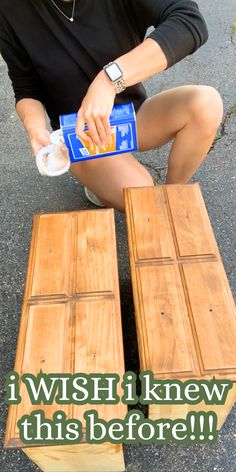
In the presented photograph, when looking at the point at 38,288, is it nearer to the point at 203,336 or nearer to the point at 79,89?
the point at 203,336

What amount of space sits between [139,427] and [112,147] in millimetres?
628

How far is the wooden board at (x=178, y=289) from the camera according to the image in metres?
0.82

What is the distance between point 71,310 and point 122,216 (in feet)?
2.35

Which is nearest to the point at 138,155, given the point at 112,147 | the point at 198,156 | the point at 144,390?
the point at 198,156

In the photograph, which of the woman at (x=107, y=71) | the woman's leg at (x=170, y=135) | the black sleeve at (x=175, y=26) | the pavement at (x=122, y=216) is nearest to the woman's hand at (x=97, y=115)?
the woman at (x=107, y=71)

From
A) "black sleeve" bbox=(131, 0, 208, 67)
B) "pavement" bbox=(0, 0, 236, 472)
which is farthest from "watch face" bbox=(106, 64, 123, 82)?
"pavement" bbox=(0, 0, 236, 472)

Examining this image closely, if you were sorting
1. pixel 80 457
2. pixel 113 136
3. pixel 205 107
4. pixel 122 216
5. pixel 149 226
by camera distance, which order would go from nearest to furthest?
pixel 80 457
pixel 113 136
pixel 149 226
pixel 205 107
pixel 122 216

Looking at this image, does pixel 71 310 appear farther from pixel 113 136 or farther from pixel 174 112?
pixel 174 112

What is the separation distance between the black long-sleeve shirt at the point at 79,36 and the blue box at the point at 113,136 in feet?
0.66

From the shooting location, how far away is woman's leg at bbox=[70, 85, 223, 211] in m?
1.23

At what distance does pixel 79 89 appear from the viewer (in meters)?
1.25

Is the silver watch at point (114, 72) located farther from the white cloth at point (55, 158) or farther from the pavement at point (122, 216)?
the pavement at point (122, 216)

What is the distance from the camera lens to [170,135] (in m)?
1.36

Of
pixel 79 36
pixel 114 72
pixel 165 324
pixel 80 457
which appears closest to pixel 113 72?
pixel 114 72
